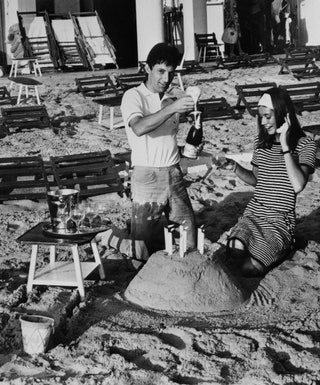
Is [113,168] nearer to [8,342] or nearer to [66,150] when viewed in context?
[66,150]

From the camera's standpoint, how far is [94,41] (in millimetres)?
18781

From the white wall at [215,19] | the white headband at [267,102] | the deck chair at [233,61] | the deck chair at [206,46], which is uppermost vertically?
the white wall at [215,19]

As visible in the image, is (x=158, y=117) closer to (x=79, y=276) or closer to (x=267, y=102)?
(x=267, y=102)

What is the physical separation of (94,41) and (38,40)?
125cm

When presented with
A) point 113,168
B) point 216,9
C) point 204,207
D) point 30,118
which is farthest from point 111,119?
point 216,9

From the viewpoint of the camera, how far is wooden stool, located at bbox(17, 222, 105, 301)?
546cm

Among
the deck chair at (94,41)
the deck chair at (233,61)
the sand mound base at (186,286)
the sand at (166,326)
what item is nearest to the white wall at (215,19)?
the deck chair at (233,61)

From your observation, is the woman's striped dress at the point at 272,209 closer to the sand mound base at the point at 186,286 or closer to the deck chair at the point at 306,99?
the sand mound base at the point at 186,286

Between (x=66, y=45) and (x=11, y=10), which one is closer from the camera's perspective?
(x=66, y=45)

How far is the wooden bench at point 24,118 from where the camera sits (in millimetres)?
11859

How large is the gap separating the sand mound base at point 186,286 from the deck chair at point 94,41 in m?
13.1

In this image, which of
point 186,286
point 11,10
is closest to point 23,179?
point 186,286

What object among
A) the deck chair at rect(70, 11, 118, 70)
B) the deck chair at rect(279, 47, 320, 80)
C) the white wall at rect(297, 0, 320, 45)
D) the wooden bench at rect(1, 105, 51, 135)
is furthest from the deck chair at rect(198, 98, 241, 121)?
the white wall at rect(297, 0, 320, 45)

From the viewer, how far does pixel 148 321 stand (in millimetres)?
5133
